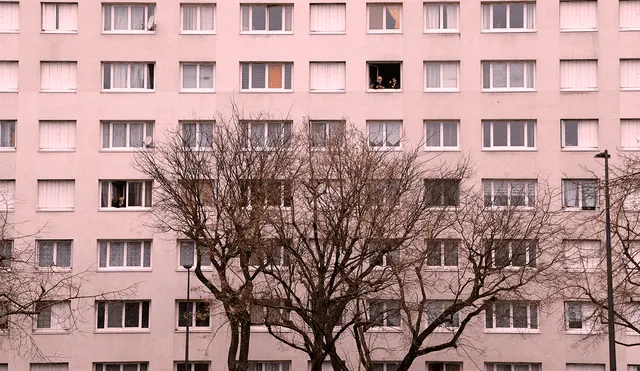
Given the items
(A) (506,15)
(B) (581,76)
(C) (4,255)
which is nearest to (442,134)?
(A) (506,15)

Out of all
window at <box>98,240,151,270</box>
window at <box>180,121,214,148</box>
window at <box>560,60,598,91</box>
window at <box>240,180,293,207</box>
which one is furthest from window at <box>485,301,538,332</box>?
window at <box>98,240,151,270</box>

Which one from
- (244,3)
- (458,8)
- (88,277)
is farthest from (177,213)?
(458,8)

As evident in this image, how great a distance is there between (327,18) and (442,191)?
44.3 ft

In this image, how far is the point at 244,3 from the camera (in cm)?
5131

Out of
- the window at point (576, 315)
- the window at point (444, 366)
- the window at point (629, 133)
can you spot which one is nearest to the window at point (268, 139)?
the window at point (444, 366)

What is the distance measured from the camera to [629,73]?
165 feet

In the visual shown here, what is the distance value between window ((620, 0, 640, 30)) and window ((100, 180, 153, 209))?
900 inches

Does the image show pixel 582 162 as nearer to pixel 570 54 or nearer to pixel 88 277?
pixel 570 54

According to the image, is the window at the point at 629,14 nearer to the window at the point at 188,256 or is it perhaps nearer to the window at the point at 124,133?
the window at the point at 188,256

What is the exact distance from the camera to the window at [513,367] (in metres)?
48.8

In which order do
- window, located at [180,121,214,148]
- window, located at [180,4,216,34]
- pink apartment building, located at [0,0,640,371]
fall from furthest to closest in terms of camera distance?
1. window, located at [180,4,216,34]
2. pink apartment building, located at [0,0,640,371]
3. window, located at [180,121,214,148]

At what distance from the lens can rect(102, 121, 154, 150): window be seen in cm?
5094

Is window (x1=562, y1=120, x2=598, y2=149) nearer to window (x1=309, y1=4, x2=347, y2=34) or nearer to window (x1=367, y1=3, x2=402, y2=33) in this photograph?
window (x1=367, y1=3, x2=402, y2=33)

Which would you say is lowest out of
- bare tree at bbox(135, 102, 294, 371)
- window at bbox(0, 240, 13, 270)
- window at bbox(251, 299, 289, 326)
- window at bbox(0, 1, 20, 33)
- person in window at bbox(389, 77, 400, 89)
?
window at bbox(251, 299, 289, 326)
